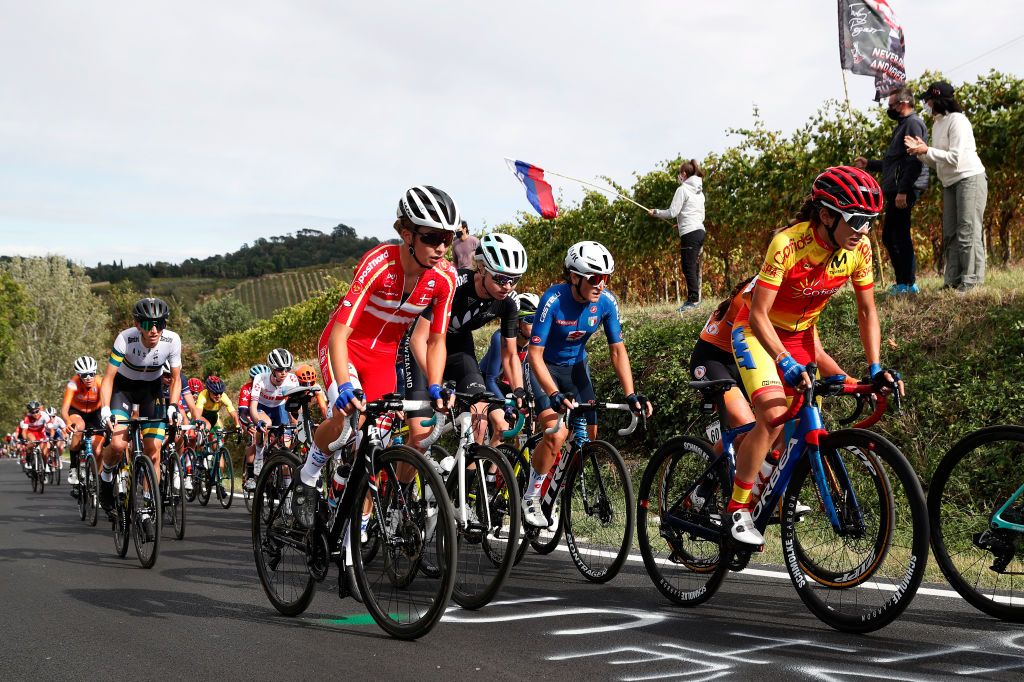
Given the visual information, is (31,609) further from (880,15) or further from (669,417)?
(880,15)

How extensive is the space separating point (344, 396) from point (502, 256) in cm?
264

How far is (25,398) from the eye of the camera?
8725cm

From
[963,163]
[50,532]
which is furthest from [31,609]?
[963,163]

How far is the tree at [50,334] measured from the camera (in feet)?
279

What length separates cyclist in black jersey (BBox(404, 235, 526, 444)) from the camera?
719 centimetres

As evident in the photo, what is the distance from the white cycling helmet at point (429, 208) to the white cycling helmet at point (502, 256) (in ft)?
5.34

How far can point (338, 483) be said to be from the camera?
5352 millimetres

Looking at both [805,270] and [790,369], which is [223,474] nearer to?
[805,270]

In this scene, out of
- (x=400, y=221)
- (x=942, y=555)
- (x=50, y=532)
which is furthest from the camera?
(x=50, y=532)

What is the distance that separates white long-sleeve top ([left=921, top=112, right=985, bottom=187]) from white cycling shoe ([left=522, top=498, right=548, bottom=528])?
5544 mm

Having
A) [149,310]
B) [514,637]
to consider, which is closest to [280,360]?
[149,310]

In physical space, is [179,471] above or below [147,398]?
below

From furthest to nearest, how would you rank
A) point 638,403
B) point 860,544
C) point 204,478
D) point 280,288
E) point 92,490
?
point 280,288 < point 204,478 < point 92,490 < point 638,403 < point 860,544

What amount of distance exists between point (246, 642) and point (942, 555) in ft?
12.0
